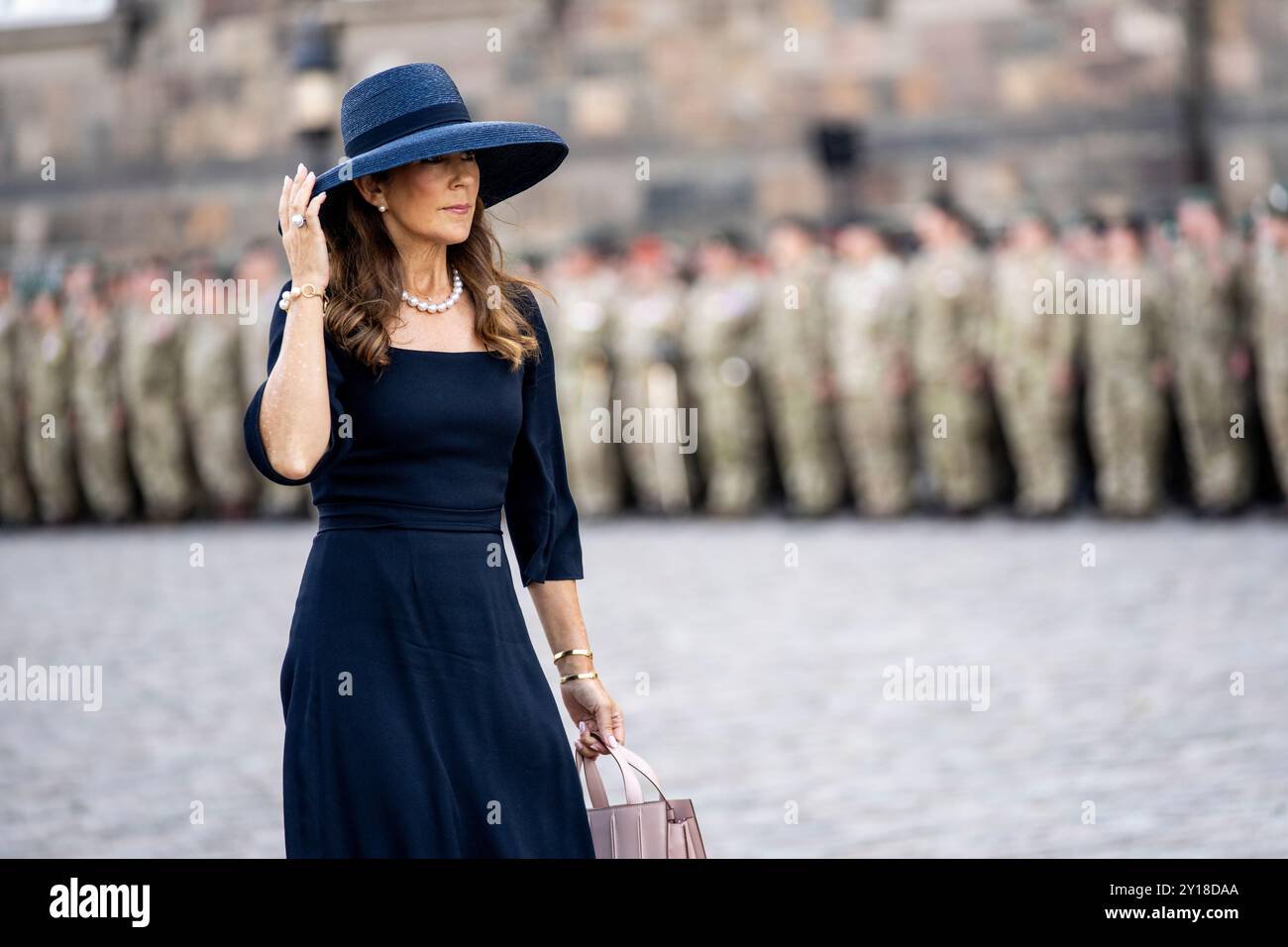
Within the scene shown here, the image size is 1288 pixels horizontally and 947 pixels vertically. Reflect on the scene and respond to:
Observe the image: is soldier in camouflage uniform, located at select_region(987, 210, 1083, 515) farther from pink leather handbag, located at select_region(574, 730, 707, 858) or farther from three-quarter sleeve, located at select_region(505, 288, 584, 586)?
pink leather handbag, located at select_region(574, 730, 707, 858)

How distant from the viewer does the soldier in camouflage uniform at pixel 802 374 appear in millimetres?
15438

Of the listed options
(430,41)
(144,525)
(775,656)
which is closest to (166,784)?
(775,656)

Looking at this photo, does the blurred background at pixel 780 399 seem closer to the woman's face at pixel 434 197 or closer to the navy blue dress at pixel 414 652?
the navy blue dress at pixel 414 652

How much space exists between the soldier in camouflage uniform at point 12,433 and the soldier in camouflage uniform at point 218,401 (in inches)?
66.5

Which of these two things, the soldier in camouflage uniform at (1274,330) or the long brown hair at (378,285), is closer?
the long brown hair at (378,285)

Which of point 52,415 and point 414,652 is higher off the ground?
point 52,415

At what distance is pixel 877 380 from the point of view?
49.1 ft

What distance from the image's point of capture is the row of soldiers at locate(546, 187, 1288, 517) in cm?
1339

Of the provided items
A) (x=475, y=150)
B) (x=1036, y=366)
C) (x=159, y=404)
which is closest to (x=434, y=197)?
(x=475, y=150)

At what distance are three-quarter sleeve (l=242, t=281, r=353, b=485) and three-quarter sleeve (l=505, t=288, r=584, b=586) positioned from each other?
1.25ft

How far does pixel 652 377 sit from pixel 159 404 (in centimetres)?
434

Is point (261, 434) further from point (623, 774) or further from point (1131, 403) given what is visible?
point (1131, 403)

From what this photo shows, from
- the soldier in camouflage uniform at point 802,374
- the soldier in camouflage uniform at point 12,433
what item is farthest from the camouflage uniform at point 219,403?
the soldier in camouflage uniform at point 802,374

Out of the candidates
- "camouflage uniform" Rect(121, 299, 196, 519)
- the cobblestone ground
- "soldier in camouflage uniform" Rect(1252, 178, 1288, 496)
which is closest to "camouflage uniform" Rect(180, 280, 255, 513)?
"camouflage uniform" Rect(121, 299, 196, 519)
